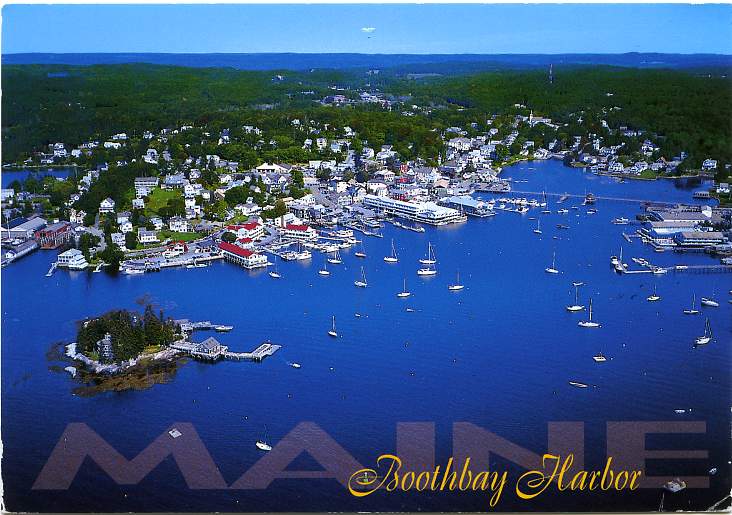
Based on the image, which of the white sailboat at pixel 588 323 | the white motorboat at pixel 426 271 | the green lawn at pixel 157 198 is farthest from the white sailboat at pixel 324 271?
the green lawn at pixel 157 198

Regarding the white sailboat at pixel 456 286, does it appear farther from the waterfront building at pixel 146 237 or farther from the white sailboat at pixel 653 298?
the waterfront building at pixel 146 237

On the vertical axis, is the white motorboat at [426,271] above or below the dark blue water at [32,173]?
below

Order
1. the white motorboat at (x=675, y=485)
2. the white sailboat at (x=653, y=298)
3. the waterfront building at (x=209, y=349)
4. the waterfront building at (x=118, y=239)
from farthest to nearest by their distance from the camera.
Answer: the waterfront building at (x=118, y=239), the white sailboat at (x=653, y=298), the waterfront building at (x=209, y=349), the white motorboat at (x=675, y=485)

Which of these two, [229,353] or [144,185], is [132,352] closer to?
[229,353]

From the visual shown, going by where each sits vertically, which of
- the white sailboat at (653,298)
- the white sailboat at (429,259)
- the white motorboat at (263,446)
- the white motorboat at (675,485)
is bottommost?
the white motorboat at (263,446)

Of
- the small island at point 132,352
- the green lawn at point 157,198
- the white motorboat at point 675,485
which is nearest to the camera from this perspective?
the white motorboat at point 675,485

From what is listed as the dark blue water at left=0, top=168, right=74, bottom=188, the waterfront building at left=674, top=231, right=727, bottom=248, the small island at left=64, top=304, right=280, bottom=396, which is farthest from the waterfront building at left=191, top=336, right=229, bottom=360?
the dark blue water at left=0, top=168, right=74, bottom=188

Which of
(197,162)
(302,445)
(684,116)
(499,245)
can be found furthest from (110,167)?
(684,116)

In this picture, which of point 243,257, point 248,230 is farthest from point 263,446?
point 248,230
